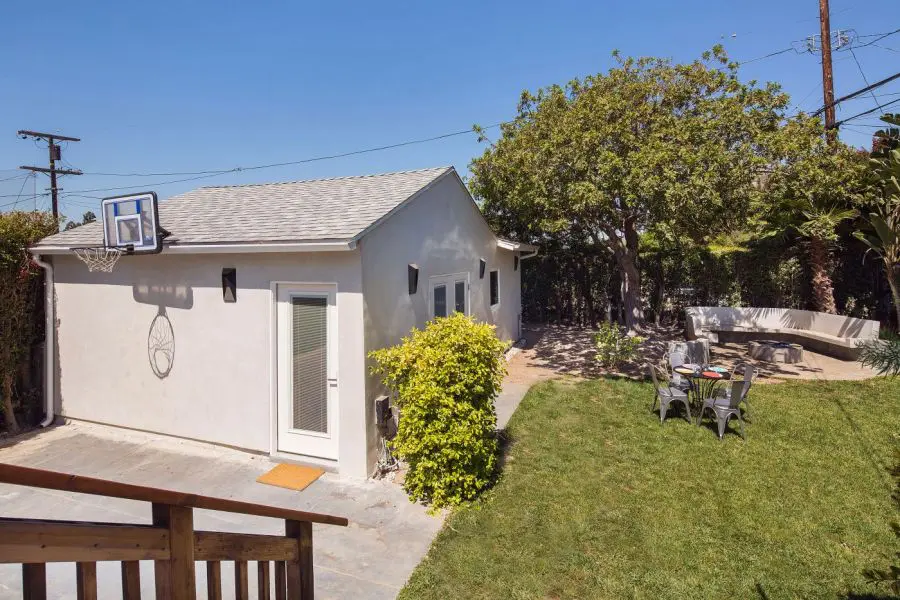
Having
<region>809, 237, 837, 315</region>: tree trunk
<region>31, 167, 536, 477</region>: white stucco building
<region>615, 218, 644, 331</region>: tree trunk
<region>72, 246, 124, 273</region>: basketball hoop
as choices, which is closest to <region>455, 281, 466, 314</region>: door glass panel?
<region>31, 167, 536, 477</region>: white stucco building

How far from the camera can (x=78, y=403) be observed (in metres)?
8.73

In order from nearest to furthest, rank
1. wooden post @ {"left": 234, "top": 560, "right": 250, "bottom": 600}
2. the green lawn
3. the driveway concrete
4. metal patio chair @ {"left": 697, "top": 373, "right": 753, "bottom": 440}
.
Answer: wooden post @ {"left": 234, "top": 560, "right": 250, "bottom": 600} < the green lawn < the driveway concrete < metal patio chair @ {"left": 697, "top": 373, "right": 753, "bottom": 440}

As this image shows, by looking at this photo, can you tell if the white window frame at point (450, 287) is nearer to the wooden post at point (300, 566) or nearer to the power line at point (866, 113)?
the wooden post at point (300, 566)

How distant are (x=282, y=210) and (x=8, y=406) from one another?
6.07 meters

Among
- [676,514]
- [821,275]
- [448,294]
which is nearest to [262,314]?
[448,294]

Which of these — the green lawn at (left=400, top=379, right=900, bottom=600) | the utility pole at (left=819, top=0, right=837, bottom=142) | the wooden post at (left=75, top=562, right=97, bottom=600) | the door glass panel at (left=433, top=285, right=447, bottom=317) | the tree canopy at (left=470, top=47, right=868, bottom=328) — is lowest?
the green lawn at (left=400, top=379, right=900, bottom=600)

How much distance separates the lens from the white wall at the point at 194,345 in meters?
6.51

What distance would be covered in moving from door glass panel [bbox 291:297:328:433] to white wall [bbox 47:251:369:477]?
0.36 m

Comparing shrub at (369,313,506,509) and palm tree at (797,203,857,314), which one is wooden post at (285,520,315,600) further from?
palm tree at (797,203,857,314)

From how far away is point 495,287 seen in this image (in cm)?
1419

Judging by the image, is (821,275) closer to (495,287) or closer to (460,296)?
(495,287)

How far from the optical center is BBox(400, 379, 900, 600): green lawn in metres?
4.43

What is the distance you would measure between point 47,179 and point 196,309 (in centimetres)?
2906

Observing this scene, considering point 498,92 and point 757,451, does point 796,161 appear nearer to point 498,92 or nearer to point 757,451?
point 757,451
